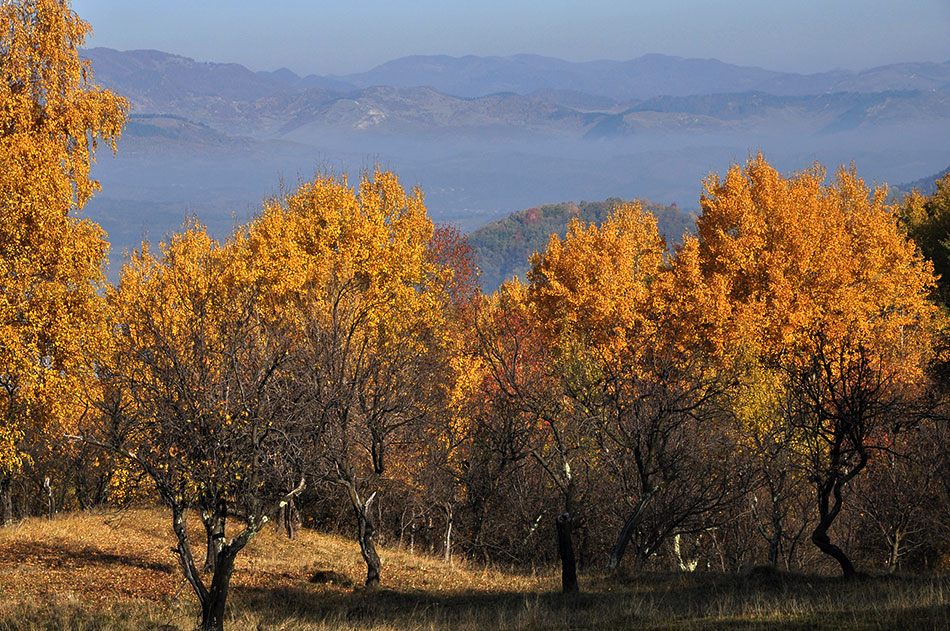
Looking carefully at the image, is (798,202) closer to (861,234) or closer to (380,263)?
(861,234)

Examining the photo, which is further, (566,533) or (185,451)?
(566,533)

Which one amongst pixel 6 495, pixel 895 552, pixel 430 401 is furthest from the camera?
pixel 6 495

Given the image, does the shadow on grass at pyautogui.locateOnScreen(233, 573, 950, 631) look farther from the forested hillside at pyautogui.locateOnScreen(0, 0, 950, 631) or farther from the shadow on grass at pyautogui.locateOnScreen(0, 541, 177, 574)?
the shadow on grass at pyautogui.locateOnScreen(0, 541, 177, 574)

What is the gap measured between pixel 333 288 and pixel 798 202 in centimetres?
2910

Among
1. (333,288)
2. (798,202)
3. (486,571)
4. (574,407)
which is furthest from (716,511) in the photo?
(798,202)

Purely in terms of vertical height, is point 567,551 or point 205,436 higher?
point 205,436

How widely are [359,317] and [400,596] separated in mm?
7824

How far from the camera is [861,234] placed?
4925 centimetres

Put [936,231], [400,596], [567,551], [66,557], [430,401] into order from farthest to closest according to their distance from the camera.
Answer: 1. [936,231]
2. [430,401]
3. [66,557]
4. [400,596]
5. [567,551]

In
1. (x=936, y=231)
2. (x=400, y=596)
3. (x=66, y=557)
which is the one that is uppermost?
(x=936, y=231)

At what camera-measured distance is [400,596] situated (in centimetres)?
2225

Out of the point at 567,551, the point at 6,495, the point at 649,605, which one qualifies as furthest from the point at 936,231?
the point at 6,495

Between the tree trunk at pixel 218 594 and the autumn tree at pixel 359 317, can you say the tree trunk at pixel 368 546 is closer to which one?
the autumn tree at pixel 359 317

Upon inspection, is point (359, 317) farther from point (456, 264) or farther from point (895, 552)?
point (456, 264)
